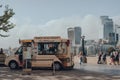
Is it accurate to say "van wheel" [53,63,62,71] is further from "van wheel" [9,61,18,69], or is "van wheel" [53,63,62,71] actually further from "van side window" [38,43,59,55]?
"van wheel" [9,61,18,69]

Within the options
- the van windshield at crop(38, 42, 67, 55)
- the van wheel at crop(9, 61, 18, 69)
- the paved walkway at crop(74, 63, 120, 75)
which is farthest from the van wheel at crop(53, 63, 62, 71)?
the van wheel at crop(9, 61, 18, 69)

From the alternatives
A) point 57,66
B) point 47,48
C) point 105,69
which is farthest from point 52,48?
point 105,69

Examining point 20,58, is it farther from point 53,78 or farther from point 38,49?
point 53,78

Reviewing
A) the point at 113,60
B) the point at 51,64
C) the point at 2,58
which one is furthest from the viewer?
the point at 113,60

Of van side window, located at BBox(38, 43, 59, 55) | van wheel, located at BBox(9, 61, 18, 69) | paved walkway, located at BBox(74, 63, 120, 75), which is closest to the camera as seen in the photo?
paved walkway, located at BBox(74, 63, 120, 75)

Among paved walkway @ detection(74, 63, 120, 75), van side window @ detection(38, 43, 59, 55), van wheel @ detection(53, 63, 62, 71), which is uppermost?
van side window @ detection(38, 43, 59, 55)

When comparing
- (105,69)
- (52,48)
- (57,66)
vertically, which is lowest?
Answer: (105,69)

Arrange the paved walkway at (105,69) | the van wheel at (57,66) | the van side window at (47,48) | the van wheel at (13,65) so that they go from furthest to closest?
the van wheel at (13,65) < the van side window at (47,48) < the van wheel at (57,66) < the paved walkway at (105,69)

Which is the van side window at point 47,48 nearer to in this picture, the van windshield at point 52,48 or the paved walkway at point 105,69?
the van windshield at point 52,48

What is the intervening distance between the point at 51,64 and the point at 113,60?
40.6 ft

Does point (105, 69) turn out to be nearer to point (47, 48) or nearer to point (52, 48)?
point (52, 48)

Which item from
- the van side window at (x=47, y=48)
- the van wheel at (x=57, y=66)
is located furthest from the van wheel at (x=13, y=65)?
the van wheel at (x=57, y=66)

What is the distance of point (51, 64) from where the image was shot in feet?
89.2

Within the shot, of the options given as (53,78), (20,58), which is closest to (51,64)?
(20,58)
